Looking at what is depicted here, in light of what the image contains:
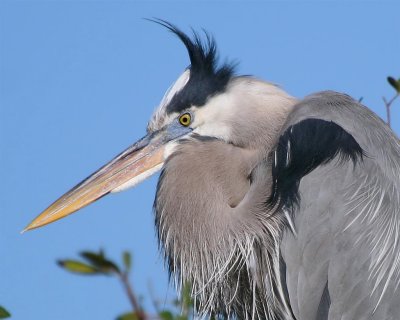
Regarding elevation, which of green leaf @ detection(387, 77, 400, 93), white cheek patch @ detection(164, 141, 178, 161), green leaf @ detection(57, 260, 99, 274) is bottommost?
green leaf @ detection(57, 260, 99, 274)

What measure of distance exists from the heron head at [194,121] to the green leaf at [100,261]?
260 cm

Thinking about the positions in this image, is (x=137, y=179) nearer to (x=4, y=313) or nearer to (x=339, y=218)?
(x=339, y=218)

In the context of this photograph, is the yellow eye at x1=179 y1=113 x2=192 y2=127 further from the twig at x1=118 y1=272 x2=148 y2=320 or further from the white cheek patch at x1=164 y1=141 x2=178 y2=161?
the twig at x1=118 y1=272 x2=148 y2=320

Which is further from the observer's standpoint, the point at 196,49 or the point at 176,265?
the point at 196,49

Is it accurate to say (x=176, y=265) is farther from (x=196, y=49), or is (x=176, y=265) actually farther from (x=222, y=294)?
(x=196, y=49)

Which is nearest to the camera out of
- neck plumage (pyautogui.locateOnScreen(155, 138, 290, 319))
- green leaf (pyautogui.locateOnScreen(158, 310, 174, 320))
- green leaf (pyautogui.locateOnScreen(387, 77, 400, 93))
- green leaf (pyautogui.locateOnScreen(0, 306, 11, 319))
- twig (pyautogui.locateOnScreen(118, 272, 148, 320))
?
twig (pyautogui.locateOnScreen(118, 272, 148, 320))

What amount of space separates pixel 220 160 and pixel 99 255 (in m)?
2.53

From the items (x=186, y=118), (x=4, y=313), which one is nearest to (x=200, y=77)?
(x=186, y=118)

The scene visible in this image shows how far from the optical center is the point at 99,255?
94 centimetres

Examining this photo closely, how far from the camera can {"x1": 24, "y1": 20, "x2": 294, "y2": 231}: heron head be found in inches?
140

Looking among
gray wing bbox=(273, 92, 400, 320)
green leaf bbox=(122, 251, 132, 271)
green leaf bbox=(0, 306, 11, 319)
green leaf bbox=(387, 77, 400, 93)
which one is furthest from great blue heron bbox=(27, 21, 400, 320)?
green leaf bbox=(122, 251, 132, 271)

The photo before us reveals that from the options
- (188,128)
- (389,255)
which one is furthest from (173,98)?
(389,255)

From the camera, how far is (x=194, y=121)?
3.58 metres

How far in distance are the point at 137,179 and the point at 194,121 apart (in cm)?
42
